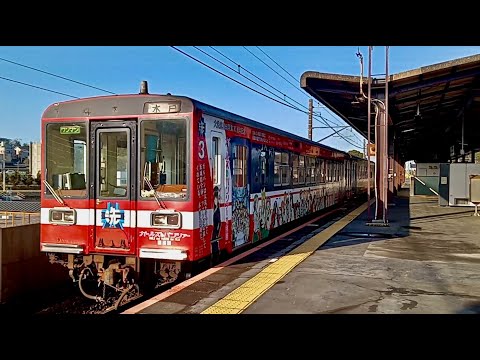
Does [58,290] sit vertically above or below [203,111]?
below

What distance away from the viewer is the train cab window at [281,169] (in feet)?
36.4

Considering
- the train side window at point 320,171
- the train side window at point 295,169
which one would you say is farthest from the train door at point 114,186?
the train side window at point 320,171

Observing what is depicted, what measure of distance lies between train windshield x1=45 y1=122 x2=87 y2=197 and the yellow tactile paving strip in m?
2.83

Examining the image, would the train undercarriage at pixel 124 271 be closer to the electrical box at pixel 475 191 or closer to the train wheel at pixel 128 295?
the train wheel at pixel 128 295

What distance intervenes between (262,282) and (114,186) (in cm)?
258

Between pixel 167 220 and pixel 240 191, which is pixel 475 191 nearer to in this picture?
pixel 240 191

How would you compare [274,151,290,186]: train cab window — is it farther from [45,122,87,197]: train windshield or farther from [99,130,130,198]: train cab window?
[45,122,87,197]: train windshield

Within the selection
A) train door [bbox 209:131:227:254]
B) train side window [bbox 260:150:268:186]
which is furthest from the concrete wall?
train side window [bbox 260:150:268:186]

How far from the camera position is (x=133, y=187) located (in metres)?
6.80

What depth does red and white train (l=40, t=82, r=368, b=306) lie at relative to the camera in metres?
6.66

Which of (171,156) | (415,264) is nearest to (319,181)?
(415,264)
